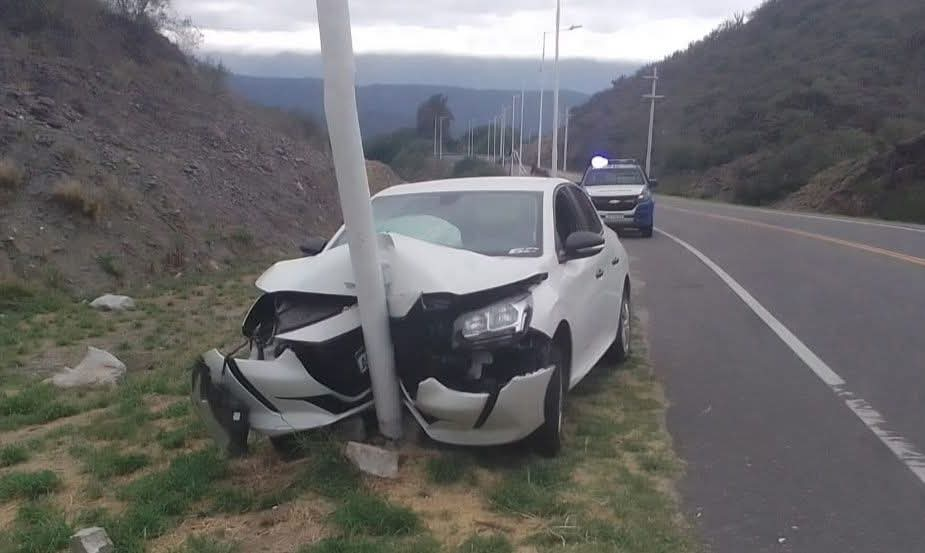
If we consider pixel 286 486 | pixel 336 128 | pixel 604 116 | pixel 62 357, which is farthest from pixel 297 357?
pixel 604 116

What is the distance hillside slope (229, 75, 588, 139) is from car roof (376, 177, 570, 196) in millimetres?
6055

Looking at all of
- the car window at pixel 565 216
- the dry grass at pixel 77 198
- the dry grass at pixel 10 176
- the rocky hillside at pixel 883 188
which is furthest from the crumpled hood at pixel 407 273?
the rocky hillside at pixel 883 188

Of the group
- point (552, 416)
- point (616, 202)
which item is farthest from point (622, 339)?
point (616, 202)

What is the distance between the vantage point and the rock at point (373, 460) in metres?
5.33

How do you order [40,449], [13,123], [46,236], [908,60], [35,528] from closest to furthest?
1. [35,528]
2. [40,449]
3. [46,236]
4. [13,123]
5. [908,60]

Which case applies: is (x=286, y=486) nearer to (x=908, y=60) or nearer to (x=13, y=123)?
(x=13, y=123)

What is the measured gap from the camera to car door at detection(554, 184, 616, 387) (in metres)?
6.41

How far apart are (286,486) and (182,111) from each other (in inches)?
651

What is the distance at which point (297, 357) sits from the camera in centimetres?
550

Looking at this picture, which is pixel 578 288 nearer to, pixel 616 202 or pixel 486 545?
pixel 486 545

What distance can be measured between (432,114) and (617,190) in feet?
225

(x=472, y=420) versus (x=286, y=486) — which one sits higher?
(x=472, y=420)

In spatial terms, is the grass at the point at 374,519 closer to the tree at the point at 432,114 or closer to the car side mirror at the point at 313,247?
the car side mirror at the point at 313,247

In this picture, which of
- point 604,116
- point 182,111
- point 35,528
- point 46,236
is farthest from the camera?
point 604,116
